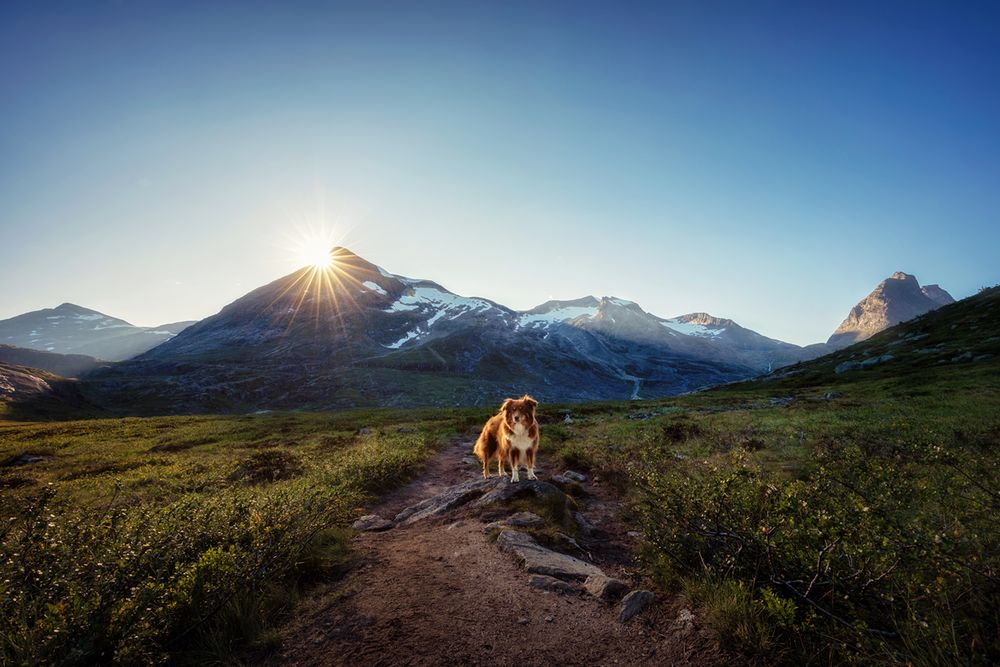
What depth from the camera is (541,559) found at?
777 centimetres

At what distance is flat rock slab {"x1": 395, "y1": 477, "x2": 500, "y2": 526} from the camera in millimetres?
11719

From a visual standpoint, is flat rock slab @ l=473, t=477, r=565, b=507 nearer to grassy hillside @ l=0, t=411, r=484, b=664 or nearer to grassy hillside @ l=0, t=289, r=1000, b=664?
grassy hillside @ l=0, t=289, r=1000, b=664

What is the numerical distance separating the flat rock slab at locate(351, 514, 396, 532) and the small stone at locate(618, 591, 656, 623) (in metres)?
7.05

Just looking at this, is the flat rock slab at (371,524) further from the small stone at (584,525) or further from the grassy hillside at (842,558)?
the grassy hillside at (842,558)

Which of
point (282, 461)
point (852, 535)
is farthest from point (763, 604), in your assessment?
point (282, 461)

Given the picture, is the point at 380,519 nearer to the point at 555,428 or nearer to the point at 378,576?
the point at 378,576

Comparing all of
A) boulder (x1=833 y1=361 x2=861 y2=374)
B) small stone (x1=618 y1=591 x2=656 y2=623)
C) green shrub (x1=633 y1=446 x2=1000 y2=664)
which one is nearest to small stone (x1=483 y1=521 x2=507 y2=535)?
green shrub (x1=633 y1=446 x2=1000 y2=664)

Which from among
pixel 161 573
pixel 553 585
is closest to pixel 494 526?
pixel 553 585

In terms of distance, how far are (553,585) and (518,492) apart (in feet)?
15.6

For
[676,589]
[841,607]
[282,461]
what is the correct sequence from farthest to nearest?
[282,461]
[676,589]
[841,607]

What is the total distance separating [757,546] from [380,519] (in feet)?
30.4

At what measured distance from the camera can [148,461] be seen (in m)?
A: 25.6

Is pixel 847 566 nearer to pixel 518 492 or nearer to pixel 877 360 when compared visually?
pixel 518 492

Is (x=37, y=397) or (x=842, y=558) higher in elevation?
(x=842, y=558)
